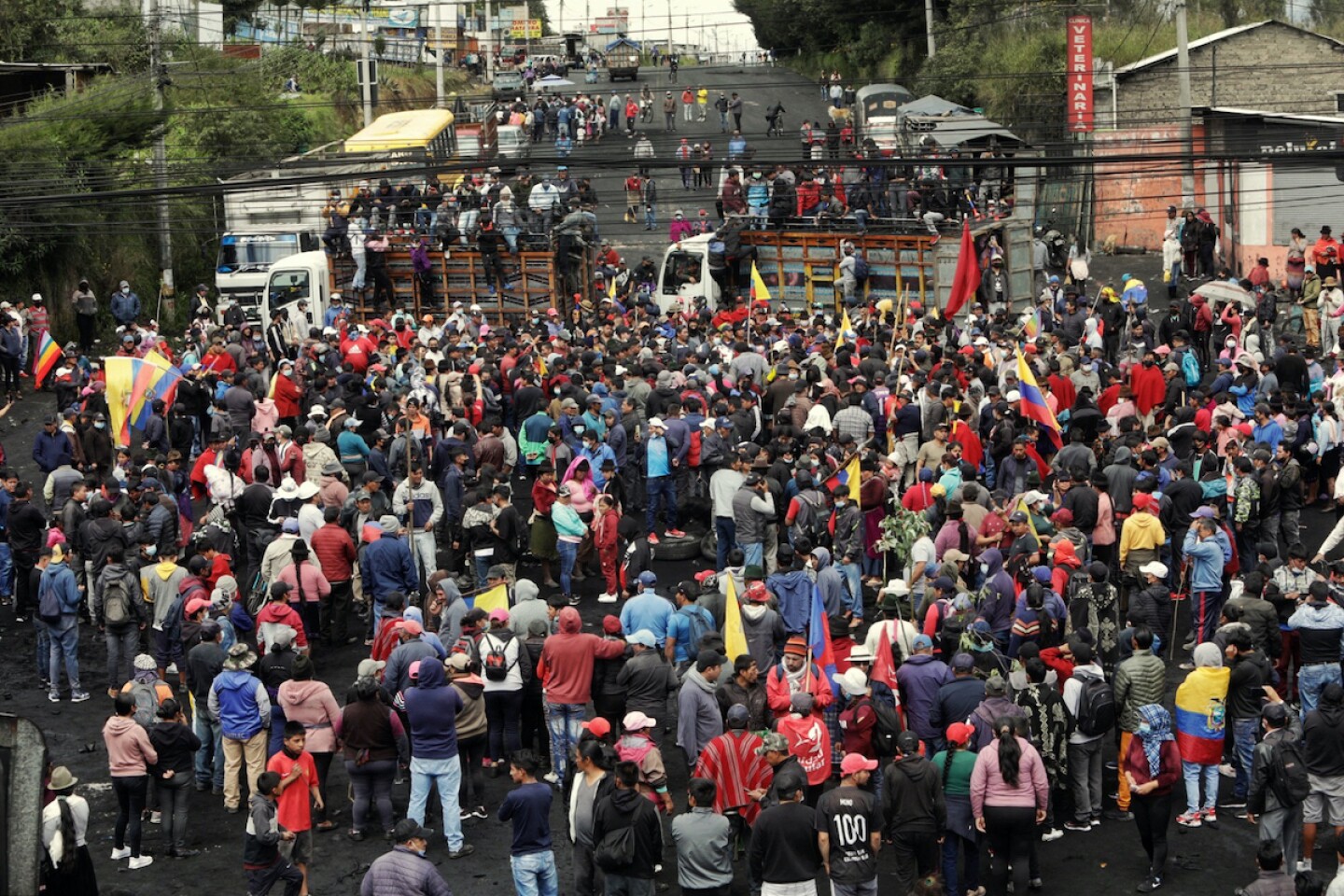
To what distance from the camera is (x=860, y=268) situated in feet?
102

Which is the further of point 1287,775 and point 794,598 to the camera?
point 794,598

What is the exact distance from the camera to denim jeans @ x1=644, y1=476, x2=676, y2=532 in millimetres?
20125

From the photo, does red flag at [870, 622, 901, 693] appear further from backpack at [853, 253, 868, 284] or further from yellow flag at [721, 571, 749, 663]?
backpack at [853, 253, 868, 284]

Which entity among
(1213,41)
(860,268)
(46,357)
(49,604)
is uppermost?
(1213,41)

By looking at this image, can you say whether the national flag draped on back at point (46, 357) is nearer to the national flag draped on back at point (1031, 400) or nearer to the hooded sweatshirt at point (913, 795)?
the national flag draped on back at point (1031, 400)

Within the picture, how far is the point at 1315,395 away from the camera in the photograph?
64.7ft

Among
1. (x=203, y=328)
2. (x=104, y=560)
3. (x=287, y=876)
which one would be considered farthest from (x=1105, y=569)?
(x=203, y=328)

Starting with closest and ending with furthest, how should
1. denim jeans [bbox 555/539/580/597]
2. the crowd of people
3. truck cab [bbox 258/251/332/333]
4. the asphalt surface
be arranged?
the crowd of people
the asphalt surface
denim jeans [bbox 555/539/580/597]
truck cab [bbox 258/251/332/333]

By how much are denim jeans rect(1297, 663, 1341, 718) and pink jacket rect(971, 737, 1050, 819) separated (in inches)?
129

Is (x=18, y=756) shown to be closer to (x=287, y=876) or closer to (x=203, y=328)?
(x=287, y=876)

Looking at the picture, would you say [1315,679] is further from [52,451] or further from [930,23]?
[930,23]

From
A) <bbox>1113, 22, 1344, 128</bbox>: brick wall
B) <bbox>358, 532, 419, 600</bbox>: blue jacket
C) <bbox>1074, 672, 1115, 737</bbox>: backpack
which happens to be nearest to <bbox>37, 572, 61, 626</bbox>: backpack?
<bbox>358, 532, 419, 600</bbox>: blue jacket

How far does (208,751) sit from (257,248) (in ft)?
73.9

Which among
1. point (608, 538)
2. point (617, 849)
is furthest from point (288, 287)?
point (617, 849)
